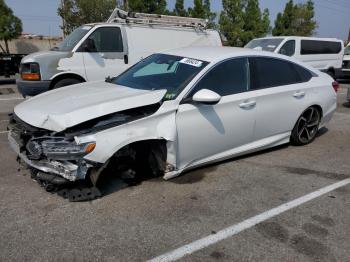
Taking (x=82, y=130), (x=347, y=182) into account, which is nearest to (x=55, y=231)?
(x=82, y=130)

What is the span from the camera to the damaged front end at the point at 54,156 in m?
3.35

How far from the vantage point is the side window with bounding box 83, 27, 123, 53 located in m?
8.16

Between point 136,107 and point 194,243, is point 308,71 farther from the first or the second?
point 194,243

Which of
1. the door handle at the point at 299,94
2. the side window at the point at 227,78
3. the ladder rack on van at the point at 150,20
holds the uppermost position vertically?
the ladder rack on van at the point at 150,20

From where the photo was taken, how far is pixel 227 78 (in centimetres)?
449

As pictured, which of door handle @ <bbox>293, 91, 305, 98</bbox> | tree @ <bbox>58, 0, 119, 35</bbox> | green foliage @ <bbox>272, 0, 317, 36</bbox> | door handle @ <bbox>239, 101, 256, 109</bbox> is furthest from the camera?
green foliage @ <bbox>272, 0, 317, 36</bbox>

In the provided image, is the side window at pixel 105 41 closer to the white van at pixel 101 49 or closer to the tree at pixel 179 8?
the white van at pixel 101 49

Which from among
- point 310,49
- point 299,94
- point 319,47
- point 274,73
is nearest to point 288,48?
point 310,49

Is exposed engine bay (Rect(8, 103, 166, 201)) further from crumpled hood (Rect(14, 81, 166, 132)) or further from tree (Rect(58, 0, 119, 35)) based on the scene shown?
tree (Rect(58, 0, 119, 35))

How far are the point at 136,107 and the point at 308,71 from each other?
10.6 feet

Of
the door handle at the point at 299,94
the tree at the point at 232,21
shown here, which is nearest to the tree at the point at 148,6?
the tree at the point at 232,21

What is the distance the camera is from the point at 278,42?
12.9m

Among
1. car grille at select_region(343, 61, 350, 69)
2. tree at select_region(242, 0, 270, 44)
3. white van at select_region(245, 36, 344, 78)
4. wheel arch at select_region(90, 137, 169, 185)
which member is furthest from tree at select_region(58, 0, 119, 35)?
wheel arch at select_region(90, 137, 169, 185)

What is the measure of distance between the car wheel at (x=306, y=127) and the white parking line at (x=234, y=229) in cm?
155
